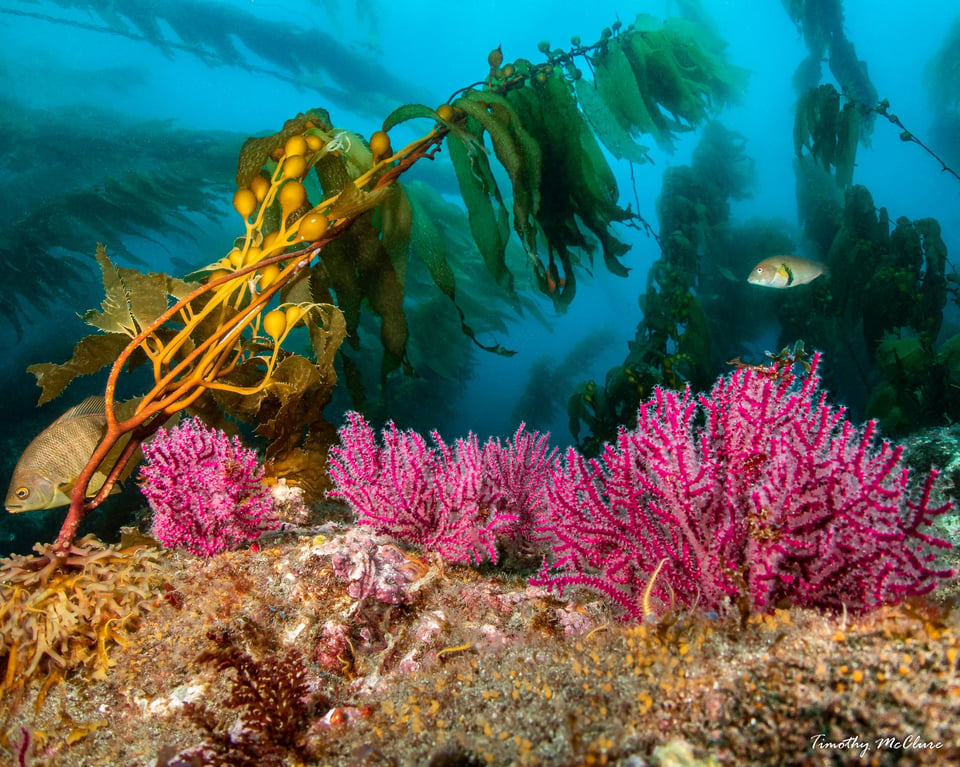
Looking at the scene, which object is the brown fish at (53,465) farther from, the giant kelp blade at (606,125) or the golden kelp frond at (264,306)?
the giant kelp blade at (606,125)

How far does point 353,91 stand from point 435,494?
23.2 metres

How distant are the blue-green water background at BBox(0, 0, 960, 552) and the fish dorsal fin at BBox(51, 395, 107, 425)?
6.19 m

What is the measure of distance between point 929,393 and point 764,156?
7196 cm

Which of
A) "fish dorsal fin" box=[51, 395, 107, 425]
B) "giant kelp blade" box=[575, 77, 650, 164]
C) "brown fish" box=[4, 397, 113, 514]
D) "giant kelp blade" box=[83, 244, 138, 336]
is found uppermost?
"giant kelp blade" box=[575, 77, 650, 164]

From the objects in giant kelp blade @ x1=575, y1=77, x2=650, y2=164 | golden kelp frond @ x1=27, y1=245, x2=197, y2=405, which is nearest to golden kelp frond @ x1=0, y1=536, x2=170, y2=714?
golden kelp frond @ x1=27, y1=245, x2=197, y2=405

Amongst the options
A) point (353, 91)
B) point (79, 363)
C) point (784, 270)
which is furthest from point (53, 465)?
point (353, 91)

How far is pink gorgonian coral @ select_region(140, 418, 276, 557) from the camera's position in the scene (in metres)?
2.20

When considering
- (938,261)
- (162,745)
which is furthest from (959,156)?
(162,745)

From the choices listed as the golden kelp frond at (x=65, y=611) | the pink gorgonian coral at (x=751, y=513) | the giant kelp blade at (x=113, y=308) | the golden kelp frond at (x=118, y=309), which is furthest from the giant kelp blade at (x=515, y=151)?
the golden kelp frond at (x=65, y=611)

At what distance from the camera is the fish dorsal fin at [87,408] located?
104 inches

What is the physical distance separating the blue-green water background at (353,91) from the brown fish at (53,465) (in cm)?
630

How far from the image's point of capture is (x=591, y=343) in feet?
72.9
